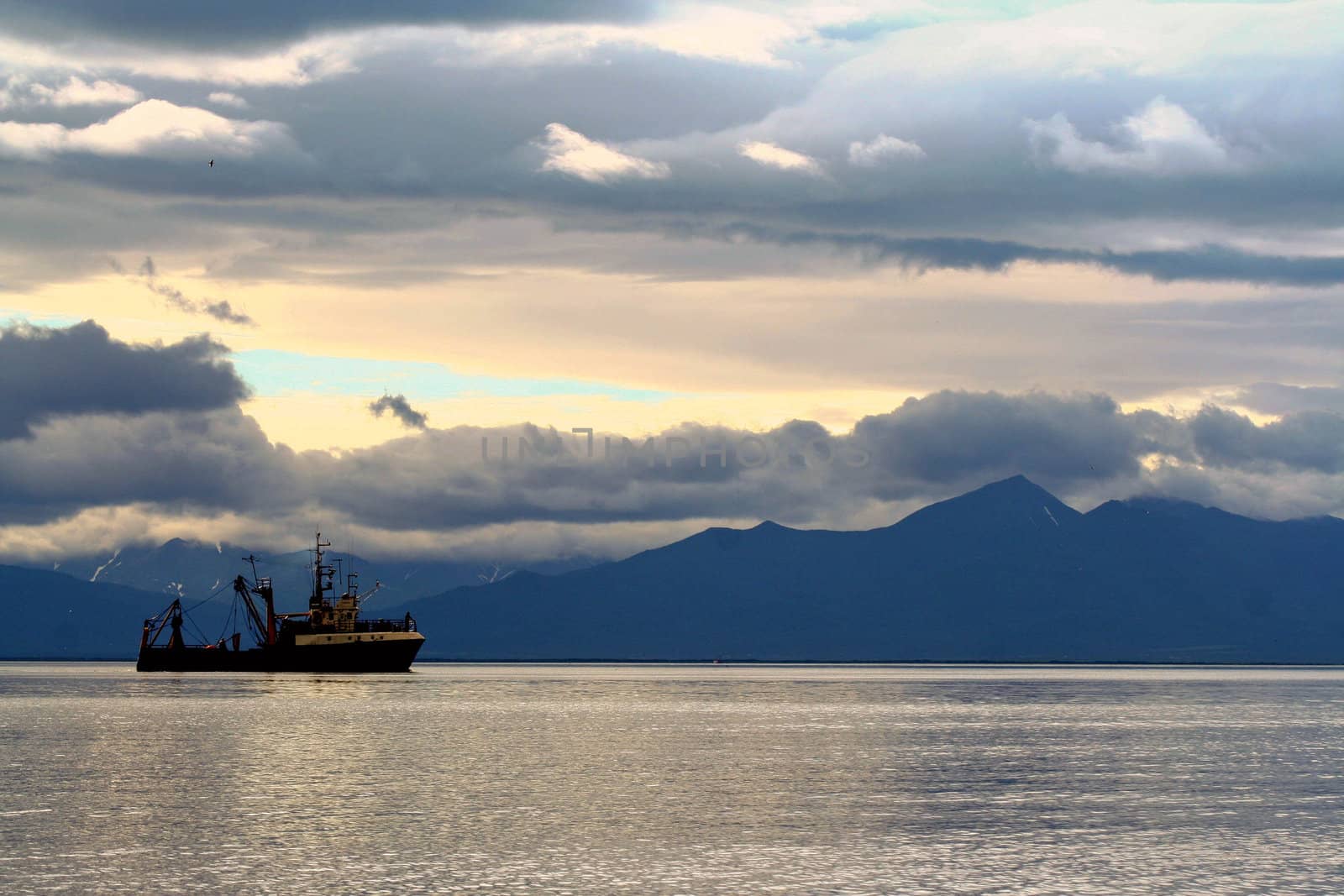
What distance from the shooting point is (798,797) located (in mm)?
87688

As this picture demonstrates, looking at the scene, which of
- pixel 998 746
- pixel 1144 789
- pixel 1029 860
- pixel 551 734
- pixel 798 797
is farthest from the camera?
pixel 551 734

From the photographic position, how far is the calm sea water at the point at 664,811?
6222 cm

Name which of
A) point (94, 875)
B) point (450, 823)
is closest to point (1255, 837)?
point (450, 823)

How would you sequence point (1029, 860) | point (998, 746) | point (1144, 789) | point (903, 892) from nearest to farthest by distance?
point (903, 892) < point (1029, 860) < point (1144, 789) < point (998, 746)

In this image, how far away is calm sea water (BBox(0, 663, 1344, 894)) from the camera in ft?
204

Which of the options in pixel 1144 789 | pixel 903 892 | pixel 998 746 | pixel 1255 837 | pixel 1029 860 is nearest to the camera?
pixel 903 892

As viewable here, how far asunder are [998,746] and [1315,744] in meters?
27.4

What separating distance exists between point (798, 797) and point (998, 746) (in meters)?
46.8

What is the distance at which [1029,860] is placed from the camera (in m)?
66.1

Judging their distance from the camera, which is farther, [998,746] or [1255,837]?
[998,746]

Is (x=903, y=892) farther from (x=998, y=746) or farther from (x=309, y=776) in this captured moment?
(x=998, y=746)

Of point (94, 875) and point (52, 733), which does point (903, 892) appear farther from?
point (52, 733)

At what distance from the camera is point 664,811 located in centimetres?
8212

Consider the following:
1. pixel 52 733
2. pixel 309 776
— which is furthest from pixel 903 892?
pixel 52 733
